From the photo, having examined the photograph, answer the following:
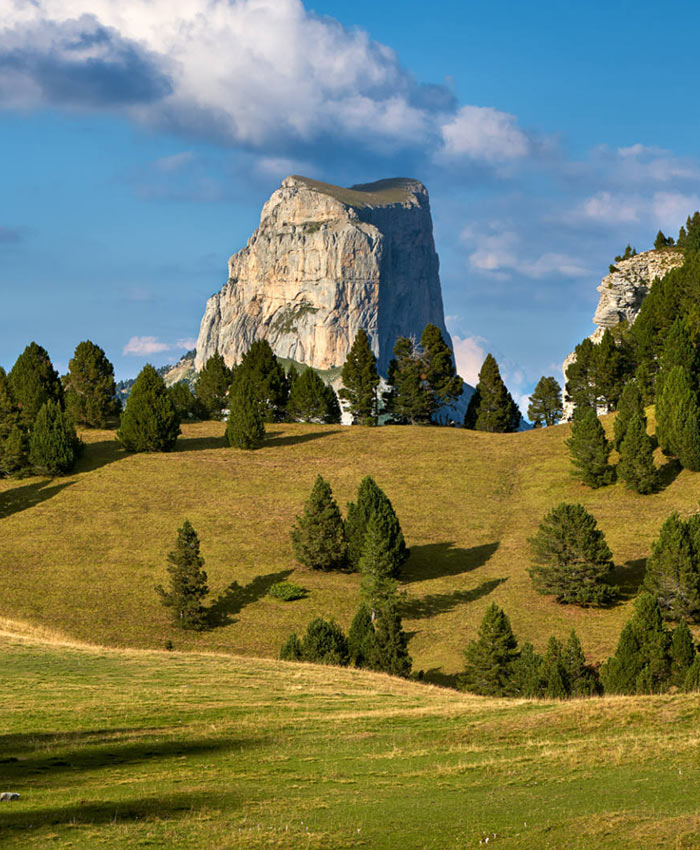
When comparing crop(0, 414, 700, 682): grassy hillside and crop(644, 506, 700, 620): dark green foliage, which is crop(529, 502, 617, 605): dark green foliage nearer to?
crop(0, 414, 700, 682): grassy hillside

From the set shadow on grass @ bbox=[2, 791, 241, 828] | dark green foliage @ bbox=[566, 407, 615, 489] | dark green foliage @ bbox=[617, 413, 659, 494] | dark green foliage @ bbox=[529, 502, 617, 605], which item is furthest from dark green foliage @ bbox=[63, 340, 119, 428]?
shadow on grass @ bbox=[2, 791, 241, 828]

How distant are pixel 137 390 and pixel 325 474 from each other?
2370cm

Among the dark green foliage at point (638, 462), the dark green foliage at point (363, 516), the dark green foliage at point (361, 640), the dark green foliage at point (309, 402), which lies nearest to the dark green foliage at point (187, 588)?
the dark green foliage at point (361, 640)

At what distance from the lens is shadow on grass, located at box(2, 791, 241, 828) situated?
1461 cm

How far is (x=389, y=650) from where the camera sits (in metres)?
43.7

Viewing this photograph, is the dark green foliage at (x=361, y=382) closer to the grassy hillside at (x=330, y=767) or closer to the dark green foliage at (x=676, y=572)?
the dark green foliage at (x=676, y=572)

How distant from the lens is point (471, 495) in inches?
3083

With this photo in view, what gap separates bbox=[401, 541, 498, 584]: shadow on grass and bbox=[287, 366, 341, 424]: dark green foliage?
5117cm

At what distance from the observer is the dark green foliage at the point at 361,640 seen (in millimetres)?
44622

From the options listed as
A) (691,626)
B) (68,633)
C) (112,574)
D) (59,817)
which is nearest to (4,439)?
(112,574)

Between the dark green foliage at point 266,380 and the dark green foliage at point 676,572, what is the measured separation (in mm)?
68533

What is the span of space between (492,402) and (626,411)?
34.3 m

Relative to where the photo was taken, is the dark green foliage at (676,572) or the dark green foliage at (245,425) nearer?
the dark green foliage at (676,572)

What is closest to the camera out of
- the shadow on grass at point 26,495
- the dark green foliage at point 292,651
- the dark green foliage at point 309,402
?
the dark green foliage at point 292,651
